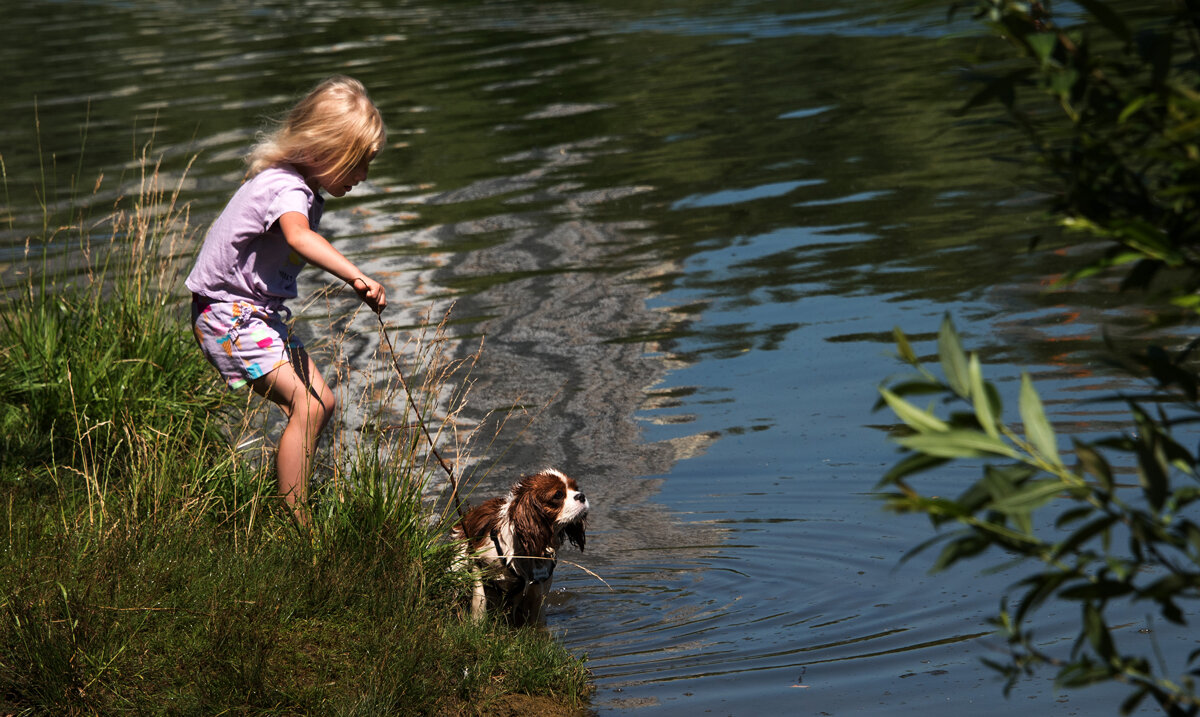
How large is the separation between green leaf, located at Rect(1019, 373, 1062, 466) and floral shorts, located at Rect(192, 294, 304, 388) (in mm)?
4315

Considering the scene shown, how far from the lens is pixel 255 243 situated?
5.85 meters

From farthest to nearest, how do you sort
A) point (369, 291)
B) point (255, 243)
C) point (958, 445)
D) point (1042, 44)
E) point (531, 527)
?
point (255, 243) < point (531, 527) < point (369, 291) < point (1042, 44) < point (958, 445)

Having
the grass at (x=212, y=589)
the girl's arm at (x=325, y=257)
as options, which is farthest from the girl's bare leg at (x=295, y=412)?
the girl's arm at (x=325, y=257)

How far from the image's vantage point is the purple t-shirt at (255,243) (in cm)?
572

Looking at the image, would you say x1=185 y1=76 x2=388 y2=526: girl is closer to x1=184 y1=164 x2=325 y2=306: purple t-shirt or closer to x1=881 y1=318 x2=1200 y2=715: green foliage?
x1=184 y1=164 x2=325 y2=306: purple t-shirt

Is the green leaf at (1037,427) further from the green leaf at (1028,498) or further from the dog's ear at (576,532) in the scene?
the dog's ear at (576,532)

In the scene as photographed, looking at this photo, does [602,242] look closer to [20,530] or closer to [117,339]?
[117,339]

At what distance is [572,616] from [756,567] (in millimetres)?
964

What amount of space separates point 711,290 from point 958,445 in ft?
29.8

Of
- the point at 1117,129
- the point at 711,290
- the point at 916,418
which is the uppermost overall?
the point at 1117,129

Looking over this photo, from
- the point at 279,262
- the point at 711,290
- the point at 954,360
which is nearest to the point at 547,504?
the point at 279,262

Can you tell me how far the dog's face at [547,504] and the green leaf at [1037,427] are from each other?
3952mm

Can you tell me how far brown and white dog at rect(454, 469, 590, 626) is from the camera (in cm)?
575

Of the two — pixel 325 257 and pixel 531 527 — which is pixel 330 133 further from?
pixel 531 527
